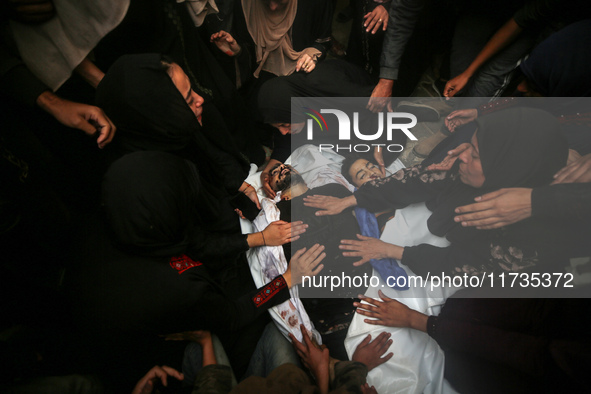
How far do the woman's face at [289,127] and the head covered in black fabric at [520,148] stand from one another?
1.05m

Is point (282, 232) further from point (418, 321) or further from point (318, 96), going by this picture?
point (318, 96)

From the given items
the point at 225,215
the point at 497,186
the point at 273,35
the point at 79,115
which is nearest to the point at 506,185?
the point at 497,186

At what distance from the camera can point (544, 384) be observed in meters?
0.96

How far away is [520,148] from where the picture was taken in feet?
3.84

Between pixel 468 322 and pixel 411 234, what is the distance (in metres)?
0.50

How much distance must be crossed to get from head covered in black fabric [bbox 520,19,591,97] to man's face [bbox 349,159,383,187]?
0.85 m

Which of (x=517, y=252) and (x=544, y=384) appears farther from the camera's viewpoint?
(x=517, y=252)

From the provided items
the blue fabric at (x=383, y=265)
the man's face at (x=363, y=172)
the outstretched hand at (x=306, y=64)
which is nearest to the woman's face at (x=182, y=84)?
the outstretched hand at (x=306, y=64)

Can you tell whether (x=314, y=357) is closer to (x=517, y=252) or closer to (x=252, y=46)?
(x=517, y=252)

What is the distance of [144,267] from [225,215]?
0.58m

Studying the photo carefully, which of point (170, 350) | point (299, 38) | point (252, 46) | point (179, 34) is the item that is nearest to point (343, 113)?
point (299, 38)

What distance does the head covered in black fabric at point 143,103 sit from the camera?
1.15m

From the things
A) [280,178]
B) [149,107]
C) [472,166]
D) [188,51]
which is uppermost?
[188,51]

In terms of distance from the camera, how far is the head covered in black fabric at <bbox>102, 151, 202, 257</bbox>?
40.1 inches
